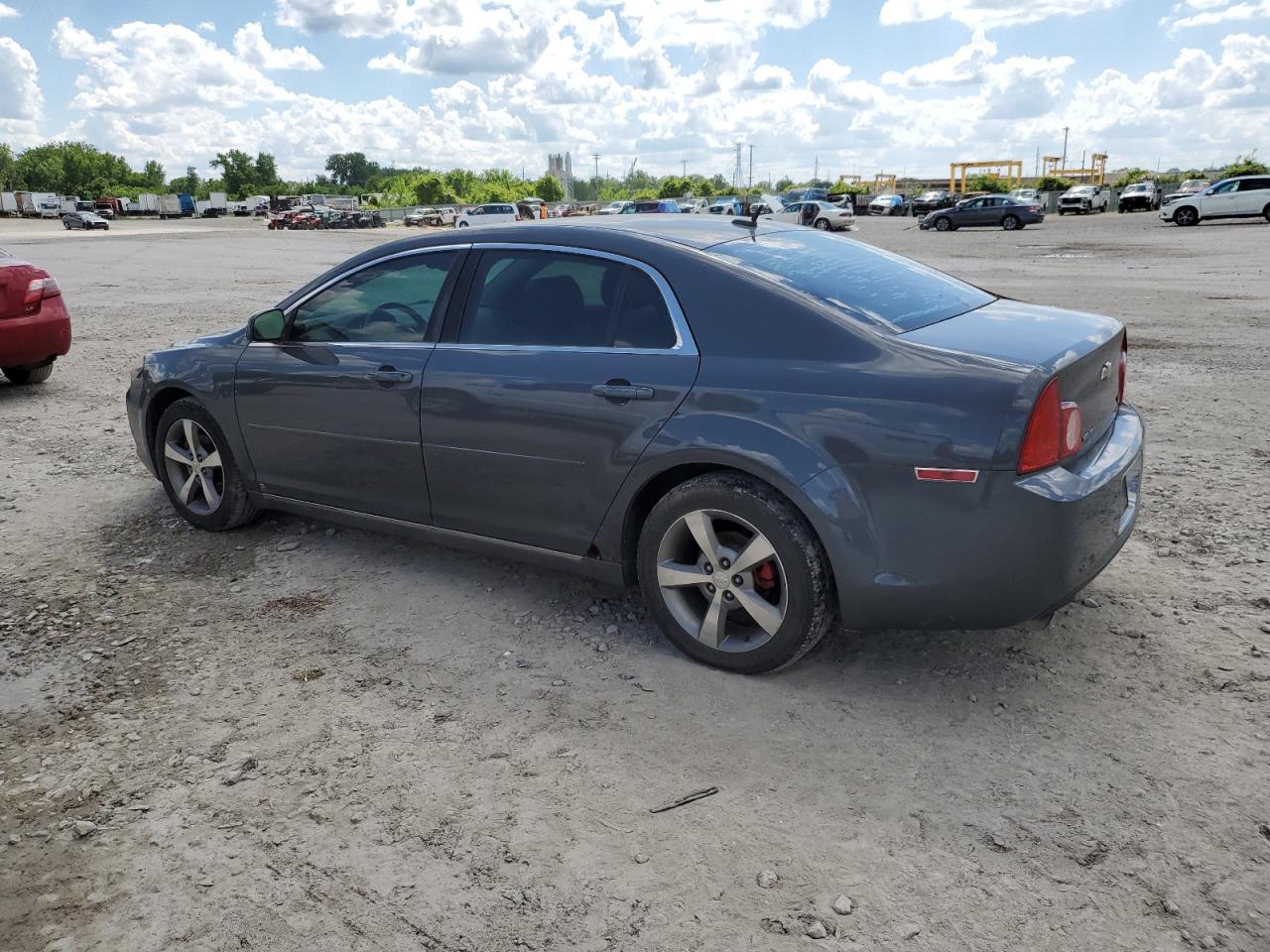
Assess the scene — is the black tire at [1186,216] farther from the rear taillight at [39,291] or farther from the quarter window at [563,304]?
the quarter window at [563,304]

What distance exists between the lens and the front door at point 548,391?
12.3ft

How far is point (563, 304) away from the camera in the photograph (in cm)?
404

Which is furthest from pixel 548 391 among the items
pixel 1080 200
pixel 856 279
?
pixel 1080 200

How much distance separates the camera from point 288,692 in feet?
12.1

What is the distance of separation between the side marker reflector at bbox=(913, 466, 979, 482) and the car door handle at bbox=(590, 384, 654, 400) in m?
1.00

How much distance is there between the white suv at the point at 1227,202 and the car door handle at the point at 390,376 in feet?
127

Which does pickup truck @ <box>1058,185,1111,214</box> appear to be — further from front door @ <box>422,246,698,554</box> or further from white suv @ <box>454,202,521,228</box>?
front door @ <box>422,246,698,554</box>

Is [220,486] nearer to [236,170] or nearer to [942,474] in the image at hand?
[942,474]

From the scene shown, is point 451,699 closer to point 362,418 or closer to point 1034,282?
point 362,418

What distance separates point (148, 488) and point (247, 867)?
4089mm

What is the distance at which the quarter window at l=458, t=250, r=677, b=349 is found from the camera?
3816 mm

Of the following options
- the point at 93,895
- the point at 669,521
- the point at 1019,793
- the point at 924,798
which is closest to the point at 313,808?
the point at 93,895

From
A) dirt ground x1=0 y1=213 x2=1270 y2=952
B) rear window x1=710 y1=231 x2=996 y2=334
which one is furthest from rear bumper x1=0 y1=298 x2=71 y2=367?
rear window x1=710 y1=231 x2=996 y2=334

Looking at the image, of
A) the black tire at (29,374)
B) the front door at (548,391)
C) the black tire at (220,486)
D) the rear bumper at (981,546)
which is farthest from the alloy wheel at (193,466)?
the black tire at (29,374)
